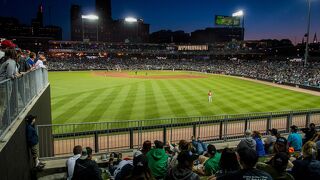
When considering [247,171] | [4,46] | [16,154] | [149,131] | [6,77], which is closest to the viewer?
[247,171]

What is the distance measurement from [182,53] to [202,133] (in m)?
108

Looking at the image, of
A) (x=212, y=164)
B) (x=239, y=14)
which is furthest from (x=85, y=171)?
(x=239, y=14)

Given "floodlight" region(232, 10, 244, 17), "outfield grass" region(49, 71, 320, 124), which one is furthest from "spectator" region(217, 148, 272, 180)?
"floodlight" region(232, 10, 244, 17)

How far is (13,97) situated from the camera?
25.8 ft

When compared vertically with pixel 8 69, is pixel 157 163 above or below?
below

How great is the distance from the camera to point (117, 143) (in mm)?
15945

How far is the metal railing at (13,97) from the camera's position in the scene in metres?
6.62

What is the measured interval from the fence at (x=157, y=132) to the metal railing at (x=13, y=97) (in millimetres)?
2294

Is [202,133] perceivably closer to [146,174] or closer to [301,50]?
[146,174]

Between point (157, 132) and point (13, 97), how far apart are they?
1097 centimetres

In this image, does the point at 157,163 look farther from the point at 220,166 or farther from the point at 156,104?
the point at 156,104

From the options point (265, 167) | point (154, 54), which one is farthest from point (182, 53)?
point (265, 167)

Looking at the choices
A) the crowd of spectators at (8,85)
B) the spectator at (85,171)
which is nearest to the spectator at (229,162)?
the spectator at (85,171)

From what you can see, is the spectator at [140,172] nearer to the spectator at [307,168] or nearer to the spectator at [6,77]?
the spectator at [307,168]
